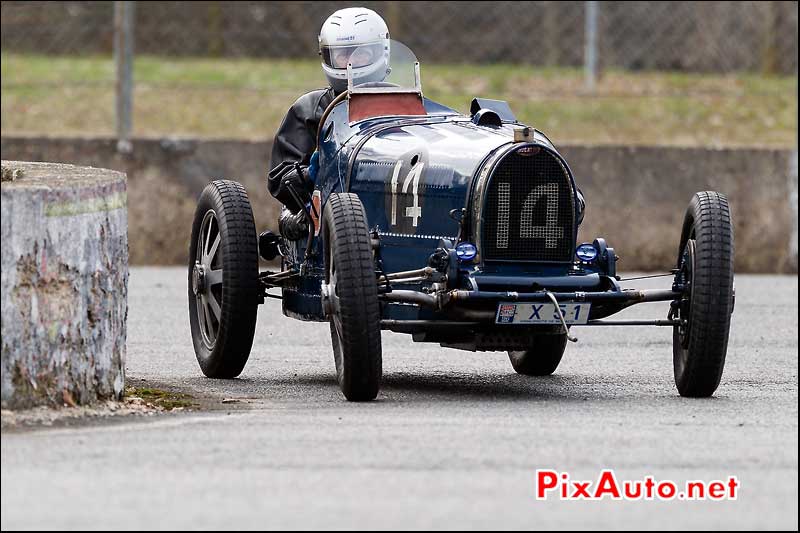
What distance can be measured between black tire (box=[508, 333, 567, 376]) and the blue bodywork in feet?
3.65

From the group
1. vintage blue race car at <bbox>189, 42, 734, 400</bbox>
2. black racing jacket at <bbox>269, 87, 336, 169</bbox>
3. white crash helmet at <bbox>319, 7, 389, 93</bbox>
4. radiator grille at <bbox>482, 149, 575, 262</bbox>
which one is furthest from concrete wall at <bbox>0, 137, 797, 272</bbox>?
radiator grille at <bbox>482, 149, 575, 262</bbox>

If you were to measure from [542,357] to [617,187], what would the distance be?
589 cm

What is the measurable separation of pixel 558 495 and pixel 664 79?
12982mm

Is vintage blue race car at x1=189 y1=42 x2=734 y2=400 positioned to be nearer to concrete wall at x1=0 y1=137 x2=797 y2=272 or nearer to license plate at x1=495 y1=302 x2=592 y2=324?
license plate at x1=495 y1=302 x2=592 y2=324

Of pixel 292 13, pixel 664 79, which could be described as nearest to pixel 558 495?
pixel 292 13

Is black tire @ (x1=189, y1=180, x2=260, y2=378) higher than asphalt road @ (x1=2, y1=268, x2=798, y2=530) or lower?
higher

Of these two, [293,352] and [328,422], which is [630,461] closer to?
[328,422]

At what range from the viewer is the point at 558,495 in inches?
233

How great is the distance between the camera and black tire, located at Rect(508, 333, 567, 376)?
9.52 m

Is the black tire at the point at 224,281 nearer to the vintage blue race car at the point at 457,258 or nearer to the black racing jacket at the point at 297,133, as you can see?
the vintage blue race car at the point at 457,258

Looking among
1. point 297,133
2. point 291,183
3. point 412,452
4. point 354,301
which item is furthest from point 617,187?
point 412,452

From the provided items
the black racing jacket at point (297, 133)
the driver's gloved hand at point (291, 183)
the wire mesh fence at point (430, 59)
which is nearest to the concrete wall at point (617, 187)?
the wire mesh fence at point (430, 59)

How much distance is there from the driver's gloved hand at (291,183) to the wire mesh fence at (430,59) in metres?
6.80

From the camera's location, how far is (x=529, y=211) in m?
8.35
